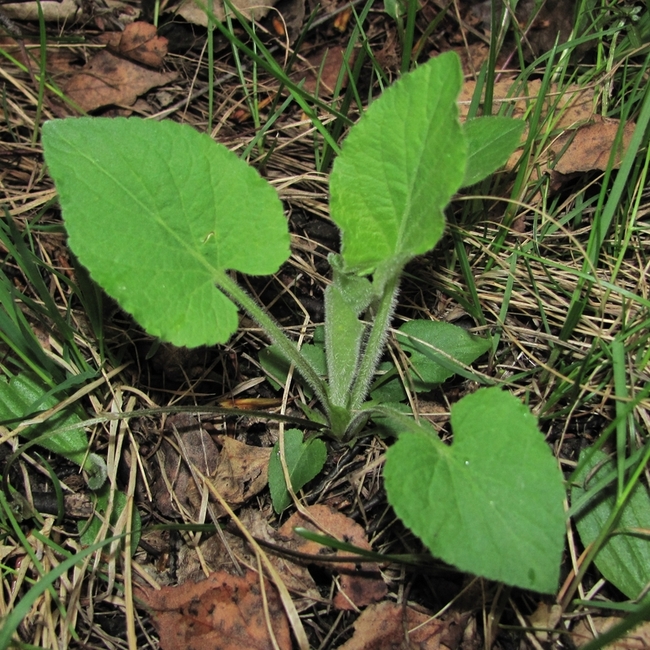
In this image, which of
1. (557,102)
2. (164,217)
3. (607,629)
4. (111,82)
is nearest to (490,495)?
(607,629)

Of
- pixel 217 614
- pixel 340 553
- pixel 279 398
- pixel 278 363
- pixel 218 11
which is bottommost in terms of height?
pixel 217 614

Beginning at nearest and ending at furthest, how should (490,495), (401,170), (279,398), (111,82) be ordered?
1. (490,495)
2. (401,170)
3. (279,398)
4. (111,82)

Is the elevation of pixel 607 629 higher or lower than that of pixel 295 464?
lower

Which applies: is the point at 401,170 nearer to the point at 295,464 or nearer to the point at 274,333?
the point at 274,333

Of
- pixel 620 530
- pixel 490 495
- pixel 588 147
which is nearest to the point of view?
pixel 490 495

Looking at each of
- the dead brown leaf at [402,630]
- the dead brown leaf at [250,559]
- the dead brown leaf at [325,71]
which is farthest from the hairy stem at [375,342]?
the dead brown leaf at [325,71]

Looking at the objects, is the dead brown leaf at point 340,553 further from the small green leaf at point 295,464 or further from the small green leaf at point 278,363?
the small green leaf at point 278,363

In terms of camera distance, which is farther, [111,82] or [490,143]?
[111,82]

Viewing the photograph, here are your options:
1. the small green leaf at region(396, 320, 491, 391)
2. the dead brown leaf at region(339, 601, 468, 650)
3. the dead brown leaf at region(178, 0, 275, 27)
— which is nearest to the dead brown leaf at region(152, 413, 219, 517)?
the dead brown leaf at region(339, 601, 468, 650)
